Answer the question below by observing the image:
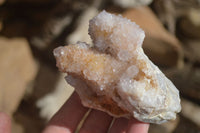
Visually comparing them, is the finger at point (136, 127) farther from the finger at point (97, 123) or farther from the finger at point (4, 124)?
the finger at point (4, 124)

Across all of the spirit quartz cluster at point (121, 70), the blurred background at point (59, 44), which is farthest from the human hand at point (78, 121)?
the blurred background at point (59, 44)

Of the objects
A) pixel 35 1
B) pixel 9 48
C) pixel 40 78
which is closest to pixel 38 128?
pixel 40 78

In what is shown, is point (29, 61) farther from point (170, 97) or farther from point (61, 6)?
point (170, 97)

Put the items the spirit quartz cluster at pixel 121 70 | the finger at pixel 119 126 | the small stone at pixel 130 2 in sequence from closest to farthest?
the spirit quartz cluster at pixel 121 70
the finger at pixel 119 126
the small stone at pixel 130 2

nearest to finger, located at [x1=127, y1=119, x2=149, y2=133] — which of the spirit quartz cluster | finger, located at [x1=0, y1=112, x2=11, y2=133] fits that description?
the spirit quartz cluster

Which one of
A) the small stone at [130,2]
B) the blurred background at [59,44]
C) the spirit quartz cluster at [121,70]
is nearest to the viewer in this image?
the spirit quartz cluster at [121,70]

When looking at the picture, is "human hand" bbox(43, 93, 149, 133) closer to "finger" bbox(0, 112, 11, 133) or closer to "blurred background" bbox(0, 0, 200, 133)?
"finger" bbox(0, 112, 11, 133)
